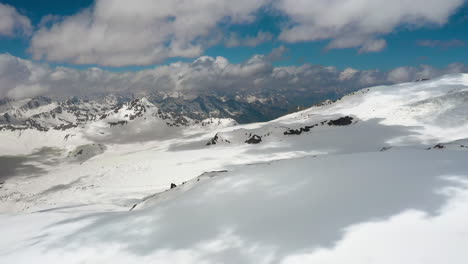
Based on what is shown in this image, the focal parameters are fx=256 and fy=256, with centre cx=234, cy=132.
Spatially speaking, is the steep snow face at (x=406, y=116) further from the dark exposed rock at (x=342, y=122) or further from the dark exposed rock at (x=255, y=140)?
the dark exposed rock at (x=255, y=140)

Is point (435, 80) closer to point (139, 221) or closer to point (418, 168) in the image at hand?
point (418, 168)

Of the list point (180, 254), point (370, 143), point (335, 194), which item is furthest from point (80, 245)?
point (370, 143)

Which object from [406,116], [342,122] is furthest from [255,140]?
[406,116]

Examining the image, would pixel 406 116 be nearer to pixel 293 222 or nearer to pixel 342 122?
pixel 342 122

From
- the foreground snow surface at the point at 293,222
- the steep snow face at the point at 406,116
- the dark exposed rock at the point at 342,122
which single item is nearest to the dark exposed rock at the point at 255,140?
the steep snow face at the point at 406,116

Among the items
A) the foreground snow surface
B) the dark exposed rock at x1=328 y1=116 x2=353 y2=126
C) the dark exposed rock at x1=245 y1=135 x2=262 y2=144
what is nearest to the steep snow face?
the dark exposed rock at x1=328 y1=116 x2=353 y2=126

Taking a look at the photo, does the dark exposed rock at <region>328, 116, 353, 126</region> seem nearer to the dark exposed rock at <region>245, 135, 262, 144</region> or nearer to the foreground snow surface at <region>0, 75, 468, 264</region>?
the dark exposed rock at <region>245, 135, 262, 144</region>

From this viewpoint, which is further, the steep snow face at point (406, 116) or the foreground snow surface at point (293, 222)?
the steep snow face at point (406, 116)

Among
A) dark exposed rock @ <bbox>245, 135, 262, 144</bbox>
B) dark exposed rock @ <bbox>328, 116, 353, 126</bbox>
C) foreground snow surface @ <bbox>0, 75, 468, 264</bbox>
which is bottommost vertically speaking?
dark exposed rock @ <bbox>245, 135, 262, 144</bbox>

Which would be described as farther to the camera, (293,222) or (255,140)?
(255,140)

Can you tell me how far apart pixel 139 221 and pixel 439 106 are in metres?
63.6

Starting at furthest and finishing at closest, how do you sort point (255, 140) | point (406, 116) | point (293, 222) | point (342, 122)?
point (342, 122), point (255, 140), point (406, 116), point (293, 222)

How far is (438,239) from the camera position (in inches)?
180

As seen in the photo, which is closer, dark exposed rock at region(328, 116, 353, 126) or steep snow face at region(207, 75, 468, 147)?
steep snow face at region(207, 75, 468, 147)
